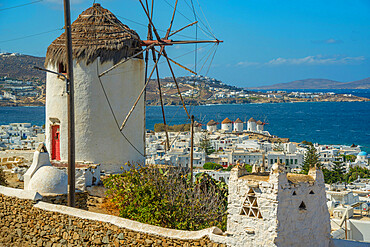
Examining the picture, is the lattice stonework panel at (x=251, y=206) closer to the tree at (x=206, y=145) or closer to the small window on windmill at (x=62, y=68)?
the small window on windmill at (x=62, y=68)

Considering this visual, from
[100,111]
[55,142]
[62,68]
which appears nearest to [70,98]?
[100,111]

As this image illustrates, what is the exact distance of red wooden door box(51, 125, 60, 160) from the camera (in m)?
13.3

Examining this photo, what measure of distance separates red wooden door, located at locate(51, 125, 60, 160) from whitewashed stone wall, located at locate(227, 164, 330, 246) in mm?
7614

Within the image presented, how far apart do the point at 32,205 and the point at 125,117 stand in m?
4.38

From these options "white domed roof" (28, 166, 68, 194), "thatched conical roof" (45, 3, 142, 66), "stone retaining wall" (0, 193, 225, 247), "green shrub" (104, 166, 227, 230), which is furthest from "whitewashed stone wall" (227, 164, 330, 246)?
"thatched conical roof" (45, 3, 142, 66)

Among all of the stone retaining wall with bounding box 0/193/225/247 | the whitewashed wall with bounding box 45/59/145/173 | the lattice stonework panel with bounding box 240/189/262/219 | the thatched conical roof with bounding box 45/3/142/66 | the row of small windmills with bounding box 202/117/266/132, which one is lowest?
the row of small windmills with bounding box 202/117/266/132

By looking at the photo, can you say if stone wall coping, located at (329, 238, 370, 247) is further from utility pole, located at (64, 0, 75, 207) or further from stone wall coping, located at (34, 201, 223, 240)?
utility pole, located at (64, 0, 75, 207)

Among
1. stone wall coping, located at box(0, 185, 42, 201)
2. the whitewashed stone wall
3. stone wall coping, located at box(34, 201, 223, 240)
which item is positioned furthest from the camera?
stone wall coping, located at box(0, 185, 42, 201)

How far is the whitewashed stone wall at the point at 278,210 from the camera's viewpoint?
6422 millimetres

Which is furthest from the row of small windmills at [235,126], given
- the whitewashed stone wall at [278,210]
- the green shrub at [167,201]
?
the whitewashed stone wall at [278,210]

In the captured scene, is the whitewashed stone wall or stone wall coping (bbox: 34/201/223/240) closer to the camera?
the whitewashed stone wall

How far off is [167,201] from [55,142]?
223 inches

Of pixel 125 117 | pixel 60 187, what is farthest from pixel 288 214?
pixel 125 117

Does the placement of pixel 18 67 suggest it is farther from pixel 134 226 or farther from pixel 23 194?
pixel 134 226
